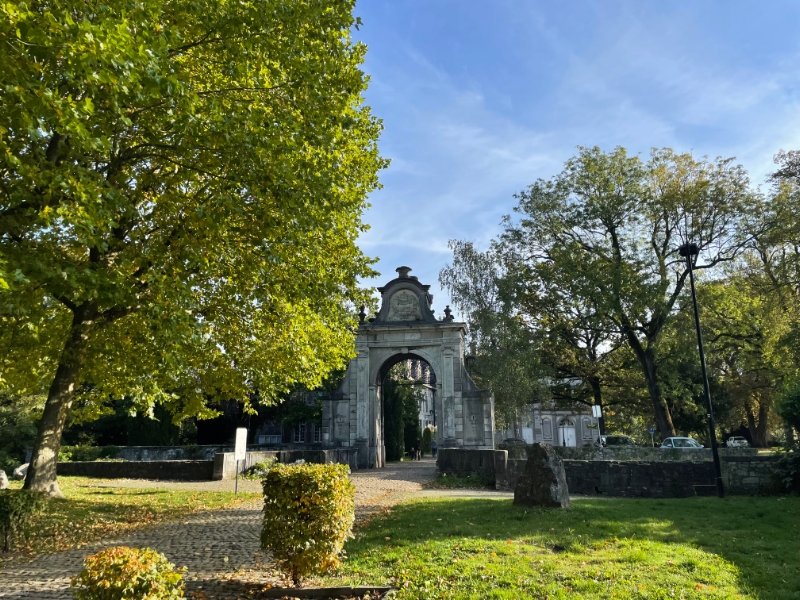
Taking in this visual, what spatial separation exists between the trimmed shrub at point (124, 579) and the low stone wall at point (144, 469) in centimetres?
1831

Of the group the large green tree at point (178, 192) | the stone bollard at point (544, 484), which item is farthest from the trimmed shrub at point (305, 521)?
the stone bollard at point (544, 484)

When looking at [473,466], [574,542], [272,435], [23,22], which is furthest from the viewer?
[272,435]

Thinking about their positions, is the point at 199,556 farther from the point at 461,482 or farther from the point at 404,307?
the point at 404,307

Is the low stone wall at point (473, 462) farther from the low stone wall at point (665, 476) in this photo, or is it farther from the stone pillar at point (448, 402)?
the stone pillar at point (448, 402)

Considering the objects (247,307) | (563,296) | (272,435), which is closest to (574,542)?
(247,307)

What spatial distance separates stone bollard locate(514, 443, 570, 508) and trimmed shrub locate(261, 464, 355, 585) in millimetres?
6145

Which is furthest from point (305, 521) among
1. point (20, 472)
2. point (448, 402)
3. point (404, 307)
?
point (404, 307)

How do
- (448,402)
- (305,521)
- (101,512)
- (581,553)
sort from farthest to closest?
(448,402), (101,512), (581,553), (305,521)

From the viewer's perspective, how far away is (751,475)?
14.7 meters

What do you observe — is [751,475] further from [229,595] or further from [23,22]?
→ [23,22]

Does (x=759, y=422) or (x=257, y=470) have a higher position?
(x=759, y=422)

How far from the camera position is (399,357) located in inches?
1173

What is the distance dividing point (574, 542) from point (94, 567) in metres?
6.40

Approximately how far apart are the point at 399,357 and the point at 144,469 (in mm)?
13475
